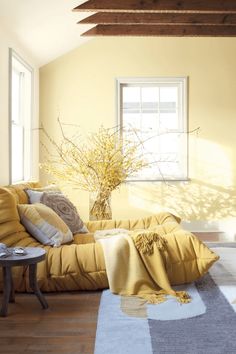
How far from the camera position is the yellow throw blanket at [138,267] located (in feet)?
11.4

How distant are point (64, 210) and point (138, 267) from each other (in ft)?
4.10

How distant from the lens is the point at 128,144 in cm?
657

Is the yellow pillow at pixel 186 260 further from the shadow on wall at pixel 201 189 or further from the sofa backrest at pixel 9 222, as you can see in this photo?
the shadow on wall at pixel 201 189

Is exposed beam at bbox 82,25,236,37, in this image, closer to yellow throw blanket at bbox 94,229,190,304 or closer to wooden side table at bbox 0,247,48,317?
yellow throw blanket at bbox 94,229,190,304

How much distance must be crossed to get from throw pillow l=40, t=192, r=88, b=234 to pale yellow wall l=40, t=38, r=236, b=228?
2.05 meters

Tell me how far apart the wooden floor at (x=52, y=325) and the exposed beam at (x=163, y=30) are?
12.8 feet

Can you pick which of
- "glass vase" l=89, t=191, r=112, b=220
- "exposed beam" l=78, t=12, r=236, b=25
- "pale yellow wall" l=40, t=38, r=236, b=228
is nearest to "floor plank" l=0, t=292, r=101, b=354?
"glass vase" l=89, t=191, r=112, b=220

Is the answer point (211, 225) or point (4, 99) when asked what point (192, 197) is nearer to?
point (211, 225)

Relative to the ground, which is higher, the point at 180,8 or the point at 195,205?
the point at 180,8

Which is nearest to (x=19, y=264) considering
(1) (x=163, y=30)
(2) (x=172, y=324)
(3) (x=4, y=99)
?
(2) (x=172, y=324)

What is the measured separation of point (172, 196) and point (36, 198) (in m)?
2.78

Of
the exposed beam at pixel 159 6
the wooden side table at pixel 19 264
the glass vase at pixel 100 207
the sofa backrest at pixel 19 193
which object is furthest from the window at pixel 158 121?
the wooden side table at pixel 19 264

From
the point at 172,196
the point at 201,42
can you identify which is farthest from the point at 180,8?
the point at 172,196

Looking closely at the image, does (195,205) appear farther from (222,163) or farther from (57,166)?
(57,166)
